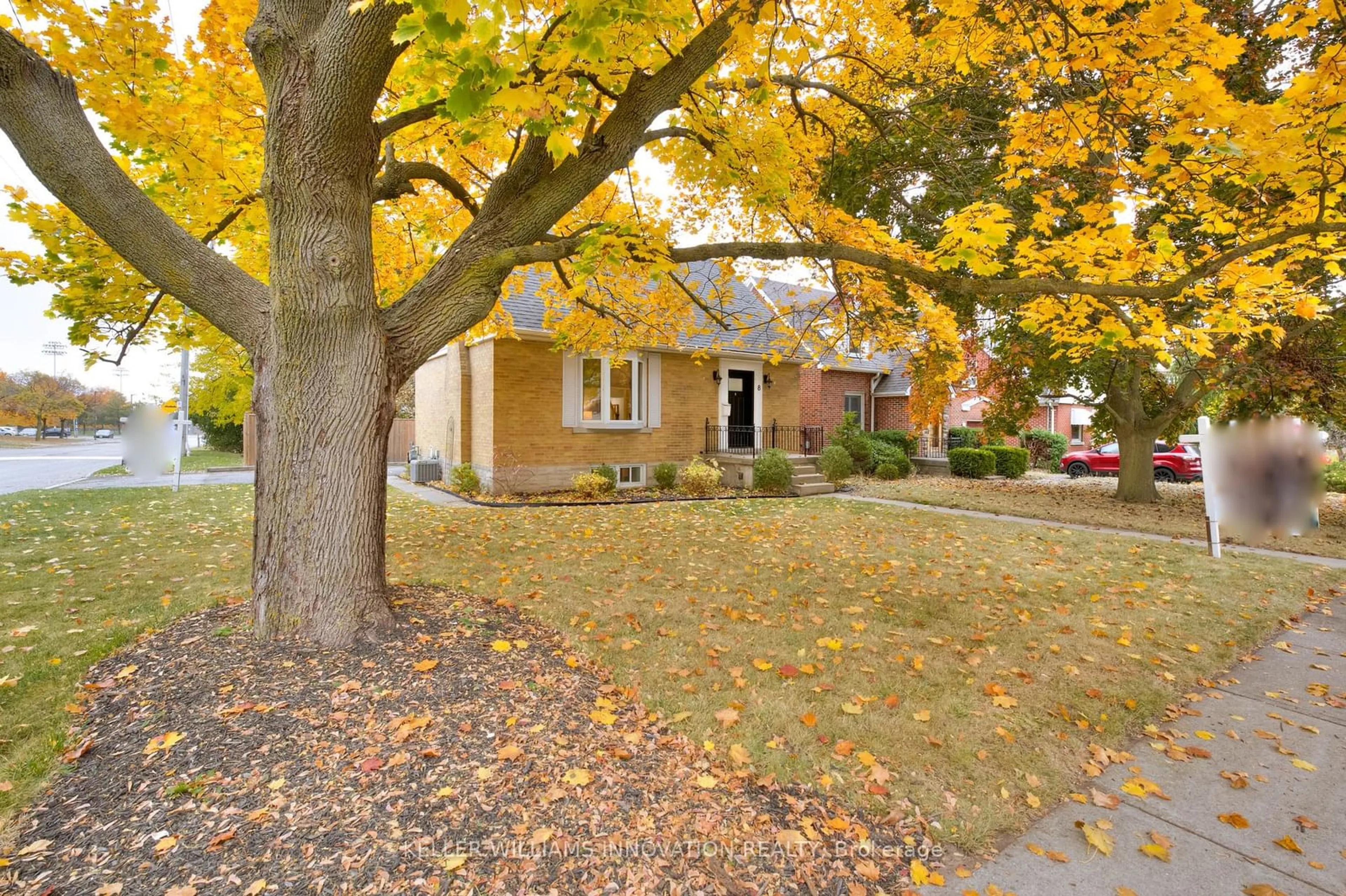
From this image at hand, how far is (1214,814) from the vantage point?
9.25 ft

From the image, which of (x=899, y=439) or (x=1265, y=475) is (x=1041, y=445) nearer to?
(x=899, y=439)

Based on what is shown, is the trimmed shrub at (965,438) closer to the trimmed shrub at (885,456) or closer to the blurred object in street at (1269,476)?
the trimmed shrub at (885,456)

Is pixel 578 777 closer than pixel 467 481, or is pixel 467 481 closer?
pixel 578 777

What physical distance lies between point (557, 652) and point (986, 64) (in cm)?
808

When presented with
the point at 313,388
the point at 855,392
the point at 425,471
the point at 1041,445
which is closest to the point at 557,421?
the point at 425,471

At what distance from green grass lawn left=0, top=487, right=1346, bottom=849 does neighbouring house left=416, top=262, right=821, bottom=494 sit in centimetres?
343

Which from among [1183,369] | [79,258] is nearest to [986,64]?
[79,258]

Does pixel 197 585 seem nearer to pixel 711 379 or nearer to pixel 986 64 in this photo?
pixel 986 64

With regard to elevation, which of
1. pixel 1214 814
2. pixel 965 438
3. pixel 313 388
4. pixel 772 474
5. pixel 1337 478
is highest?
pixel 313 388

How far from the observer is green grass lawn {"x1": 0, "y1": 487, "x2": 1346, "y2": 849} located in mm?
3182

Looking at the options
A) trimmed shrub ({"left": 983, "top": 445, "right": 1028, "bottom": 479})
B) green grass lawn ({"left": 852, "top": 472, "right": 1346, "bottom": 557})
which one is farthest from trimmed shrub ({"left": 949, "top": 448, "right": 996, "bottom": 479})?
trimmed shrub ({"left": 983, "top": 445, "right": 1028, "bottom": 479})

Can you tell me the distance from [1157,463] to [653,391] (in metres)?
17.3

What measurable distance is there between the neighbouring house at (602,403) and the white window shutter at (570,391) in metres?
0.02

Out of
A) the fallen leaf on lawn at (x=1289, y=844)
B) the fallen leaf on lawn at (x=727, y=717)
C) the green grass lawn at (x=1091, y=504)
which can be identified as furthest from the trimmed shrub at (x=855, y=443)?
the fallen leaf on lawn at (x=1289, y=844)
